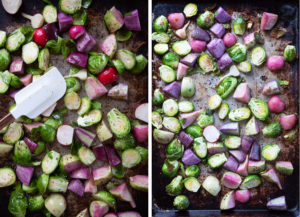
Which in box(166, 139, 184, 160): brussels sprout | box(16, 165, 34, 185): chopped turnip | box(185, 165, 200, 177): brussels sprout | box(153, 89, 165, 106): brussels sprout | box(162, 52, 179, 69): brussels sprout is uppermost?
box(162, 52, 179, 69): brussels sprout

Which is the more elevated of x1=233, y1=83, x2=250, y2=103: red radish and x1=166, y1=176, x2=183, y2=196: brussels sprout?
x1=233, y1=83, x2=250, y2=103: red radish

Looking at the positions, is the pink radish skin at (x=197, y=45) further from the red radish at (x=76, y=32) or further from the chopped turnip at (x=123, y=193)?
the chopped turnip at (x=123, y=193)

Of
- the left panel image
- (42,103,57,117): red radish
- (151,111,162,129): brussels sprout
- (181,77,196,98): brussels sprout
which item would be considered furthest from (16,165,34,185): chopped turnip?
(181,77,196,98): brussels sprout

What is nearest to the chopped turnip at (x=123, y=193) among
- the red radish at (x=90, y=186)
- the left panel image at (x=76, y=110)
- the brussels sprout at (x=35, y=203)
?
the left panel image at (x=76, y=110)

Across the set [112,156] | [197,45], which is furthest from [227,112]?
[112,156]

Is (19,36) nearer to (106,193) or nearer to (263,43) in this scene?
(106,193)

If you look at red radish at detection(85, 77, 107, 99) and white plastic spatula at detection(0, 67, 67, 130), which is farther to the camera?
red radish at detection(85, 77, 107, 99)

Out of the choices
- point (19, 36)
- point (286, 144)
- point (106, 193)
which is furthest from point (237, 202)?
point (19, 36)

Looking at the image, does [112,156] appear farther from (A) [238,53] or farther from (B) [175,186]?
(A) [238,53]

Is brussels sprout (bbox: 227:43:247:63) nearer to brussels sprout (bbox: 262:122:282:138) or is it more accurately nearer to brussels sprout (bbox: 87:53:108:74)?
brussels sprout (bbox: 262:122:282:138)
